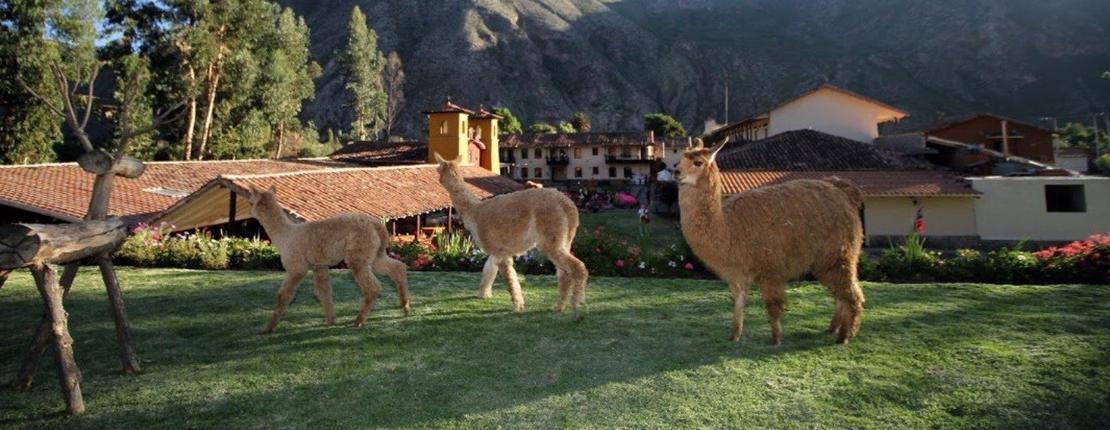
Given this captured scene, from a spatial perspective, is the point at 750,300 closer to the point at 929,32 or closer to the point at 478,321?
the point at 478,321

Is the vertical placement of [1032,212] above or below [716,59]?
below

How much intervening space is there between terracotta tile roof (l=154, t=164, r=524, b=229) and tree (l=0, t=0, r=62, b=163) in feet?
57.8

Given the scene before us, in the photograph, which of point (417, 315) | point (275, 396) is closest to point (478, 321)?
point (417, 315)

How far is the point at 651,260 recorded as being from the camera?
11375mm

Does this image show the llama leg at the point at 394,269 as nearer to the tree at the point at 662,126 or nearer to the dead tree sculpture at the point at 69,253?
the dead tree sculpture at the point at 69,253

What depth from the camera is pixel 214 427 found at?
423 cm

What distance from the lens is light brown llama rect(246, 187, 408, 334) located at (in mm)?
6352

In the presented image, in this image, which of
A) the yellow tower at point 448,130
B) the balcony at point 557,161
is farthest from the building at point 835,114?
the balcony at point 557,161

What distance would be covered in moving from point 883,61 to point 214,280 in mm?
133321

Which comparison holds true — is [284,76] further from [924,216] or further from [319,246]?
[924,216]

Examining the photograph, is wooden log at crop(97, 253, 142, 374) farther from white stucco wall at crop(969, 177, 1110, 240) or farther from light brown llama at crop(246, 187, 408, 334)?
white stucco wall at crop(969, 177, 1110, 240)

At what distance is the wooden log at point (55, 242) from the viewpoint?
427 cm

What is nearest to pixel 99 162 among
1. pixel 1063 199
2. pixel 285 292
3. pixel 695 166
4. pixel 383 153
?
pixel 285 292

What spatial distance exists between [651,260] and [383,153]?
37443mm
